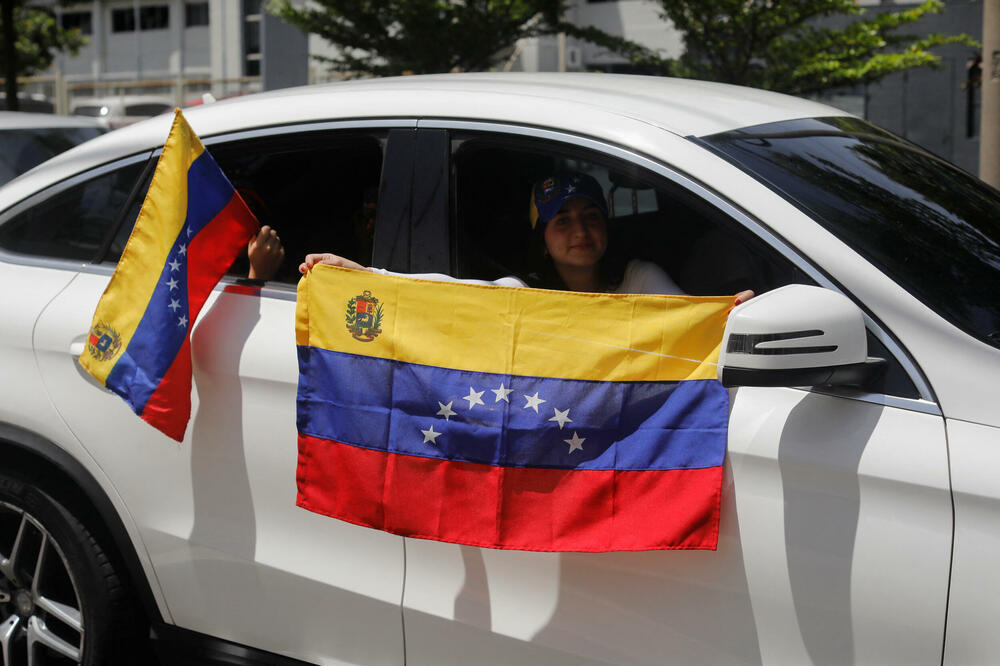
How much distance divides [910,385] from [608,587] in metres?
0.75

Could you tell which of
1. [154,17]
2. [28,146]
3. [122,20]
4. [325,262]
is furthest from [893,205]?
[122,20]

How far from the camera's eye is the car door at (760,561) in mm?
2006

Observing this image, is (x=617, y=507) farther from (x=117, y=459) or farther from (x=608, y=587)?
(x=117, y=459)

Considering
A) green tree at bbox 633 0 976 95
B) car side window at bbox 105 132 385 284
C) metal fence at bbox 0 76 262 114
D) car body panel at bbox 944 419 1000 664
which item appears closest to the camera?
car body panel at bbox 944 419 1000 664

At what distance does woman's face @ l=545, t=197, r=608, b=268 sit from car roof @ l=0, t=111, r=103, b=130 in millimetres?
5999

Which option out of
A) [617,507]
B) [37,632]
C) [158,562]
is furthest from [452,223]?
[37,632]

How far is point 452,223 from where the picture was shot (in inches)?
104

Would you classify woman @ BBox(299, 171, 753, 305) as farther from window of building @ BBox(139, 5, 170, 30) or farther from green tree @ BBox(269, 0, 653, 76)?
window of building @ BBox(139, 5, 170, 30)

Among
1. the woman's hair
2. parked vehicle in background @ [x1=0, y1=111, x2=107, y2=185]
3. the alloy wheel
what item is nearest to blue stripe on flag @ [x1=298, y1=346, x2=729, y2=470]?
the woman's hair

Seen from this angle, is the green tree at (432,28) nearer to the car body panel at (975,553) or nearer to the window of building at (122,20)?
the car body panel at (975,553)

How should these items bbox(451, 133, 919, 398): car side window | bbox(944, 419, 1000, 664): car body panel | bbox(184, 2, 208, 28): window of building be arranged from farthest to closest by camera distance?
bbox(184, 2, 208, 28): window of building, bbox(451, 133, 919, 398): car side window, bbox(944, 419, 1000, 664): car body panel

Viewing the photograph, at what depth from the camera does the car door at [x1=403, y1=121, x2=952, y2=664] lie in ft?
6.58

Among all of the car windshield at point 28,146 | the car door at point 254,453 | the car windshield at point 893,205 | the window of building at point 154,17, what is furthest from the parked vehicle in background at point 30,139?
the window of building at point 154,17

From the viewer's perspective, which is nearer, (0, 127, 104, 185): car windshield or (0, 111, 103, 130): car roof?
(0, 127, 104, 185): car windshield
